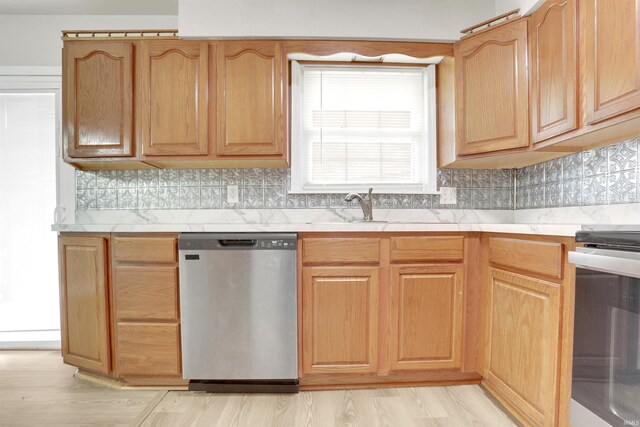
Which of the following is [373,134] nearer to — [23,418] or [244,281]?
[244,281]

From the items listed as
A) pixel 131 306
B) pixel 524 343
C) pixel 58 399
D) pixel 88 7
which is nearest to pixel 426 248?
pixel 524 343

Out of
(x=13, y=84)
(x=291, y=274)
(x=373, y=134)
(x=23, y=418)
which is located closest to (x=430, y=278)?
(x=291, y=274)

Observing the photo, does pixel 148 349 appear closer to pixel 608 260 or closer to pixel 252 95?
pixel 252 95

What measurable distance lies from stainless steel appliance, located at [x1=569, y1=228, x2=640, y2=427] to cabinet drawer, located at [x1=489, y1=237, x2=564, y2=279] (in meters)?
0.13

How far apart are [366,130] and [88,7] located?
2.13 meters

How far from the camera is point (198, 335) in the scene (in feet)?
6.17

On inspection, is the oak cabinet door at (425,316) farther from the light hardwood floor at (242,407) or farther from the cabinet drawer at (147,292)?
the cabinet drawer at (147,292)

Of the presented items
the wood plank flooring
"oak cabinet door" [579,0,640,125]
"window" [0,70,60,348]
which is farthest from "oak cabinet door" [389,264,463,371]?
"window" [0,70,60,348]

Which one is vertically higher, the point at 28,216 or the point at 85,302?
the point at 28,216

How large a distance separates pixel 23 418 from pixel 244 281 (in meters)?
1.20

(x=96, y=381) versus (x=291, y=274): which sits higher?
(x=291, y=274)

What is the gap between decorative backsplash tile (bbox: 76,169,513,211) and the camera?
2.48 meters

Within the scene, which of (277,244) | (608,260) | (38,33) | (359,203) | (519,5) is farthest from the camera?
(38,33)

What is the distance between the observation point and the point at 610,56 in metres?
1.40
